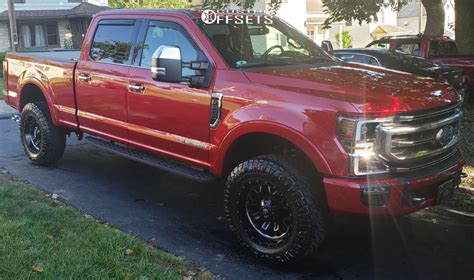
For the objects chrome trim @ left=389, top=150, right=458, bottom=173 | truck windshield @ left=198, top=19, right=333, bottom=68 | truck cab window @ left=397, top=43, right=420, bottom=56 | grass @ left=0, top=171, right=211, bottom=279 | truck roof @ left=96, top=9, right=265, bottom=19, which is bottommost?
grass @ left=0, top=171, right=211, bottom=279

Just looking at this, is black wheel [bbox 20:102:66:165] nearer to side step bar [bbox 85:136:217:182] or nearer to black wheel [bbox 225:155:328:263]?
side step bar [bbox 85:136:217:182]

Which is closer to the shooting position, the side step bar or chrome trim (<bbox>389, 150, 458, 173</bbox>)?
chrome trim (<bbox>389, 150, 458, 173</bbox>)

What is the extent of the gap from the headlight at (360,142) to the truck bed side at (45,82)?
3691mm

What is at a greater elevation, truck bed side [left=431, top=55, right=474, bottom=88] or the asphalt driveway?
truck bed side [left=431, top=55, right=474, bottom=88]

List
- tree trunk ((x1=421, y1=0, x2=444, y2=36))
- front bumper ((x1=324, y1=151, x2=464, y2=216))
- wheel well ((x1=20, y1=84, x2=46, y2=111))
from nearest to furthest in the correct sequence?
front bumper ((x1=324, y1=151, x2=464, y2=216)) → wheel well ((x1=20, y1=84, x2=46, y2=111)) → tree trunk ((x1=421, y1=0, x2=444, y2=36))

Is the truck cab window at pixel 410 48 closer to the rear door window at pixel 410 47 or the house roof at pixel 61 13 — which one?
the rear door window at pixel 410 47

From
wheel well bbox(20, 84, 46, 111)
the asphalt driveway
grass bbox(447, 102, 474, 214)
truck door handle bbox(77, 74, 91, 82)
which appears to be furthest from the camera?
wheel well bbox(20, 84, 46, 111)

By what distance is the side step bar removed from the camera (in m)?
4.62

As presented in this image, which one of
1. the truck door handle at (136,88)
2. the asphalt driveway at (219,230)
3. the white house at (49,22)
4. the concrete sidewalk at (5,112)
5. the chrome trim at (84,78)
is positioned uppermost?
the white house at (49,22)

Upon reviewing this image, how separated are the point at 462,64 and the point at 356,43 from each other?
3399cm

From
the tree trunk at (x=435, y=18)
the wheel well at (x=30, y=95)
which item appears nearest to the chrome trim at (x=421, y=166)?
the wheel well at (x=30, y=95)

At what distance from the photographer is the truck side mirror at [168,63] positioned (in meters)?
4.31

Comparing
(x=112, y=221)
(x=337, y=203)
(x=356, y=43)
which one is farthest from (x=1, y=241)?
(x=356, y=43)

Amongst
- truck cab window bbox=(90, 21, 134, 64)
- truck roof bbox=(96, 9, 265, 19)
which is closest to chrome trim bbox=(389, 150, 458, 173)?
truck roof bbox=(96, 9, 265, 19)
